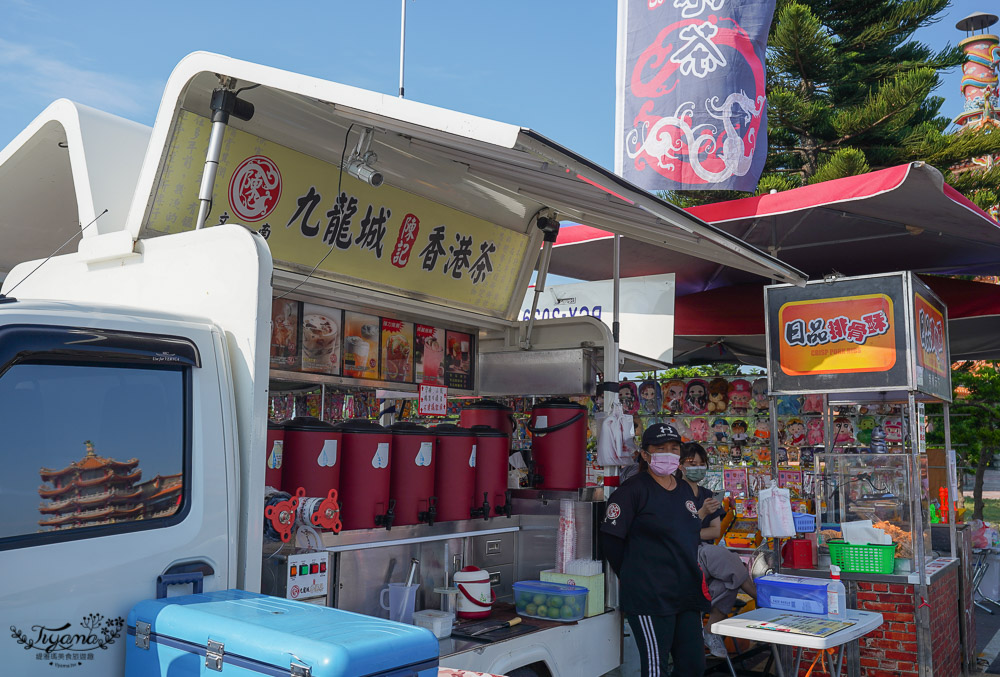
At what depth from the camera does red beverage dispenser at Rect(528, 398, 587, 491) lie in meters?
5.00

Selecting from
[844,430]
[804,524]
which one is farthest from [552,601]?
[844,430]

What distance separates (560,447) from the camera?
500 cm

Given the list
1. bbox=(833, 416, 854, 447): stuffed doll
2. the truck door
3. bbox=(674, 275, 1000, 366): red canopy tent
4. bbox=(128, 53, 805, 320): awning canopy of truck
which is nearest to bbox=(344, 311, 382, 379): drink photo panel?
bbox=(128, 53, 805, 320): awning canopy of truck

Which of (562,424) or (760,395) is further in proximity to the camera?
(760,395)

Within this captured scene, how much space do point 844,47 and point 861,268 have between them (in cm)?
804

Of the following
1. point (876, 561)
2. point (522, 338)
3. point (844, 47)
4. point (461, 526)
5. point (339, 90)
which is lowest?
point (876, 561)

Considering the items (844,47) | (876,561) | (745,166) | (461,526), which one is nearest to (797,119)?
(844,47)

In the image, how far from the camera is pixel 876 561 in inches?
230

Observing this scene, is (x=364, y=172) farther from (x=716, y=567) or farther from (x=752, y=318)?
(x=752, y=318)

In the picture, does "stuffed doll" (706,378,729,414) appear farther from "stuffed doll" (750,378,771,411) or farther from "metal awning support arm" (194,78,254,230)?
"metal awning support arm" (194,78,254,230)

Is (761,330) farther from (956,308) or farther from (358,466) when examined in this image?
(358,466)

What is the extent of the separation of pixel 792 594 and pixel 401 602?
8.45ft

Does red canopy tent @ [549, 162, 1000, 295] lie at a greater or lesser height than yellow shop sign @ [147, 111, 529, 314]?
greater

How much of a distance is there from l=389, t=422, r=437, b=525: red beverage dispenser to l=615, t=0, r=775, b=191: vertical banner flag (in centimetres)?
439
